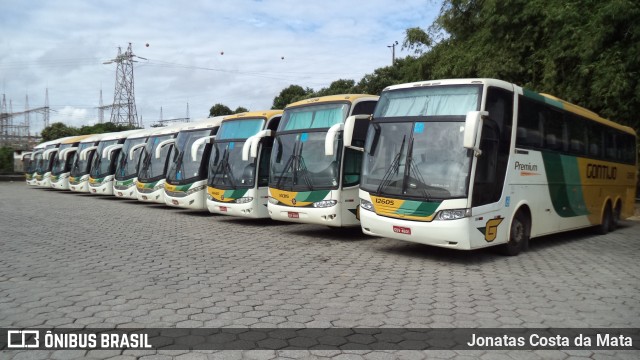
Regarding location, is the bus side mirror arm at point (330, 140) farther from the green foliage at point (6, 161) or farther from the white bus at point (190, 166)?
the green foliage at point (6, 161)

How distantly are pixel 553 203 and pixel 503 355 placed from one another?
700cm

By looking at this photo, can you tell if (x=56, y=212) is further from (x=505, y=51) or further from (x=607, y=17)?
(x=607, y=17)

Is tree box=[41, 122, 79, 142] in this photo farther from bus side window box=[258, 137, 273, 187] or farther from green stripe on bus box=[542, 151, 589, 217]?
green stripe on bus box=[542, 151, 589, 217]

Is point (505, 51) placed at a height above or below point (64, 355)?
above

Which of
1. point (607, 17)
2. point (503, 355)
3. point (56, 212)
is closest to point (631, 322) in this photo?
point (503, 355)

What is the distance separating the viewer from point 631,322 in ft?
17.5

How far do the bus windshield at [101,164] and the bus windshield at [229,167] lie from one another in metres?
10.7

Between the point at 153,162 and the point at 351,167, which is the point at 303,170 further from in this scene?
the point at 153,162

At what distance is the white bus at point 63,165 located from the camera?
28.3m

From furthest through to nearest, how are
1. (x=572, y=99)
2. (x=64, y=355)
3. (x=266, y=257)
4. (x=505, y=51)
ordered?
(x=505, y=51) → (x=572, y=99) → (x=266, y=257) → (x=64, y=355)

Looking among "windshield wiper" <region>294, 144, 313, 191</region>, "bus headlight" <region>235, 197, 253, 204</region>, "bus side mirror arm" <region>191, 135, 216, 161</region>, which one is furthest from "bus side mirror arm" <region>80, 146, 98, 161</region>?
"windshield wiper" <region>294, 144, 313, 191</region>

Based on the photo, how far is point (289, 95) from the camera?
5728cm

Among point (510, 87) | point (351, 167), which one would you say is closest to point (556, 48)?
point (510, 87)

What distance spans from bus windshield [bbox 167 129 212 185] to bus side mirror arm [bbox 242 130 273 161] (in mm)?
3355
